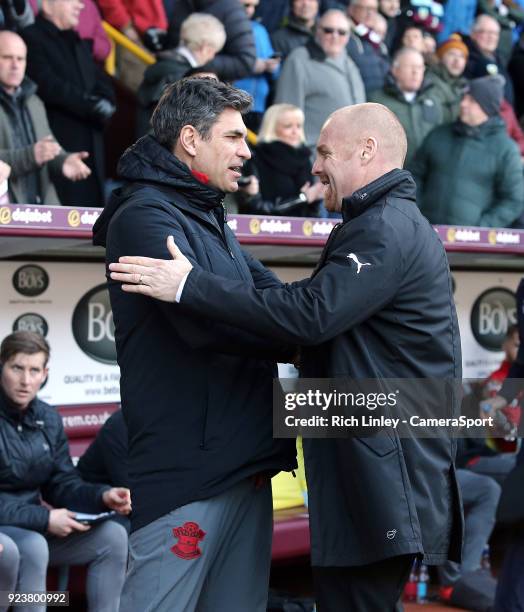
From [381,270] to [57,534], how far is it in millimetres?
2651

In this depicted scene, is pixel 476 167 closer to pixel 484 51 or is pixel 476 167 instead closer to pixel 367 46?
pixel 367 46

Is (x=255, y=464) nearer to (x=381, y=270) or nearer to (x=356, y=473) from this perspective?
(x=356, y=473)

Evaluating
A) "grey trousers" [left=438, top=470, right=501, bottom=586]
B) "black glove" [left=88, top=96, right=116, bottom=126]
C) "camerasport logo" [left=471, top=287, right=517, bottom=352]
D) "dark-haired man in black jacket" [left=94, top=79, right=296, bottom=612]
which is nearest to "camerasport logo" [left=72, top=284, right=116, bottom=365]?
"black glove" [left=88, top=96, right=116, bottom=126]

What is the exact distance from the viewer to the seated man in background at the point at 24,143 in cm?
573

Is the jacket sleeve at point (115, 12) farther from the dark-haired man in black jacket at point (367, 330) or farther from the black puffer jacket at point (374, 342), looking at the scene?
the black puffer jacket at point (374, 342)

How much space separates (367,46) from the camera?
8719mm

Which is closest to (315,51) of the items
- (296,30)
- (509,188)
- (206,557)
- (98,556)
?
(296,30)

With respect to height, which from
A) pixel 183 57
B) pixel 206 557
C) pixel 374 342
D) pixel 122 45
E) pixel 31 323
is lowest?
pixel 206 557

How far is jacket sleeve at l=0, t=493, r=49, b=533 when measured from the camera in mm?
4961

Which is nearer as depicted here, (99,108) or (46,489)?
(46,489)

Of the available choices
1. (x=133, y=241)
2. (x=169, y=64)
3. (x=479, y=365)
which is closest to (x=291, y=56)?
(x=169, y=64)

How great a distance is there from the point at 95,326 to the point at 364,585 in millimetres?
3463

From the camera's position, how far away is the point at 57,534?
5.08 metres

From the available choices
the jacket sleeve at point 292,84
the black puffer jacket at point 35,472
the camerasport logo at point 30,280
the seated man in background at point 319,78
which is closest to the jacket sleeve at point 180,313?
the black puffer jacket at point 35,472
